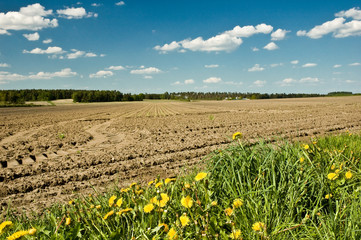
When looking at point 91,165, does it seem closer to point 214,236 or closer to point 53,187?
point 53,187

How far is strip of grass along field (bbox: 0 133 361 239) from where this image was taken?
1.82m

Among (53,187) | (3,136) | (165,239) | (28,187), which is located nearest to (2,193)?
(28,187)

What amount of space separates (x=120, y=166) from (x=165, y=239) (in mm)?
5143

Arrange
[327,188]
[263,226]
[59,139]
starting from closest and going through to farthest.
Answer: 1. [263,226]
2. [327,188]
3. [59,139]

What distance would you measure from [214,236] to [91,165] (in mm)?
5985

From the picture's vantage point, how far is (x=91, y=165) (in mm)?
6973

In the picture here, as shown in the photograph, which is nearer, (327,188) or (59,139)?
(327,188)

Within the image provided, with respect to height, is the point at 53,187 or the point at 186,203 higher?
the point at 186,203

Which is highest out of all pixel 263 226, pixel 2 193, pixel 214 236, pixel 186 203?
pixel 186 203

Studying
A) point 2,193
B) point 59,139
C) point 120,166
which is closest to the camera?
Answer: point 2,193

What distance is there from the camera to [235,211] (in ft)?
6.80

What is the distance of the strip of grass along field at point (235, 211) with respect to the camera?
1821mm

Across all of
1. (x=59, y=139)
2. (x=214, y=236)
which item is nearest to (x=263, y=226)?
(x=214, y=236)

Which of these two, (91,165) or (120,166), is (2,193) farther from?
(120,166)
